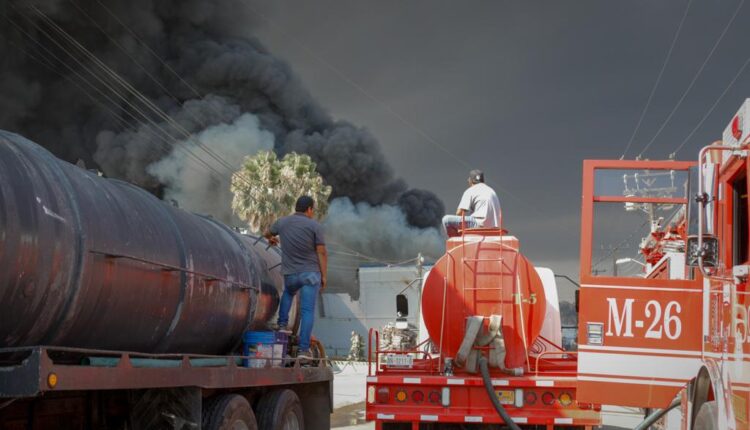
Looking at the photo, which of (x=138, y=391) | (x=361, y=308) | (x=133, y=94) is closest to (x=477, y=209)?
(x=138, y=391)

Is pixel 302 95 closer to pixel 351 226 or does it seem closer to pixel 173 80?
pixel 173 80

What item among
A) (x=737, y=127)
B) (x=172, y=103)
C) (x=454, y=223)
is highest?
(x=172, y=103)

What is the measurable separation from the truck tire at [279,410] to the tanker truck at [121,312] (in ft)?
0.06

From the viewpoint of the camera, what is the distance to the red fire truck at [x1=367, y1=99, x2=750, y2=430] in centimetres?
542

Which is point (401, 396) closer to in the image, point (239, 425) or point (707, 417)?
point (239, 425)

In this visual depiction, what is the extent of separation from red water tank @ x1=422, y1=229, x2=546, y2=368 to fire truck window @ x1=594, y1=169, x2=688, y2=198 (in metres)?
2.12

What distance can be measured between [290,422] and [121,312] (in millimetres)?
3623

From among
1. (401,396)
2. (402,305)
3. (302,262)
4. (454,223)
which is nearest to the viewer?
(401,396)

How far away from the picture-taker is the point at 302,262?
870cm

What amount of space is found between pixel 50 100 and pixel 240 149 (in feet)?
62.5

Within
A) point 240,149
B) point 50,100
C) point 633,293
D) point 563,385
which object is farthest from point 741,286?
point 50,100

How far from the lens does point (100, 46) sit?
82.8 m

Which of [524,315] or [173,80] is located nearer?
[524,315]

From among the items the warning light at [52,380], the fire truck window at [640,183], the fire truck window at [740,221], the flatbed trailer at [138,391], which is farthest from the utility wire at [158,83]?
the warning light at [52,380]
